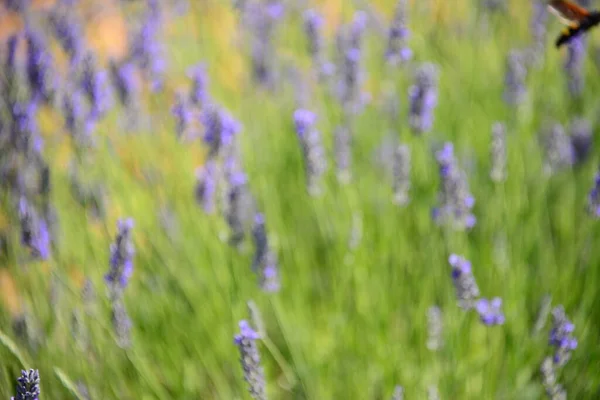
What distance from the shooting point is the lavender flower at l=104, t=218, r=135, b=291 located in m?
1.05

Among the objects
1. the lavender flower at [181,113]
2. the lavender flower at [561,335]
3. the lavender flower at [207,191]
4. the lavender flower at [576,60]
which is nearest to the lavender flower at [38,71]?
the lavender flower at [181,113]

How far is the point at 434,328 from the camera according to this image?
4.09 feet

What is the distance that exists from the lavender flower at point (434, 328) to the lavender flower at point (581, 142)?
708 millimetres

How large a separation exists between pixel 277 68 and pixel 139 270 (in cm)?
96

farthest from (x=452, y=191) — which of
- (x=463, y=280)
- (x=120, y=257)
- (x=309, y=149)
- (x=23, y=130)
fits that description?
(x=23, y=130)

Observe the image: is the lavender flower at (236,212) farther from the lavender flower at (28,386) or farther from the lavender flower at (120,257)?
the lavender flower at (28,386)

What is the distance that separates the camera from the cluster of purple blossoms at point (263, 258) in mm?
1171

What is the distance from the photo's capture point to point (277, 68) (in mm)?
2191

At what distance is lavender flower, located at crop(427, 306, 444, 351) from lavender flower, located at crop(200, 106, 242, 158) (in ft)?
2.07

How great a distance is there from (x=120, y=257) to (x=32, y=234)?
22cm

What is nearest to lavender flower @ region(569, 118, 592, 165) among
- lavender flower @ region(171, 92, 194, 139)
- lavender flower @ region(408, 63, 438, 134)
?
lavender flower @ region(408, 63, 438, 134)

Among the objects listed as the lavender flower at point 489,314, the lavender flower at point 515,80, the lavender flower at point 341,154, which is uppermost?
the lavender flower at point 515,80

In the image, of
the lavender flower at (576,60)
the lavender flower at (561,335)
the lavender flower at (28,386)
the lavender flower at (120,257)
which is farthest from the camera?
the lavender flower at (576,60)

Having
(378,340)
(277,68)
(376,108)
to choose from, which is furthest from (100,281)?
(376,108)
